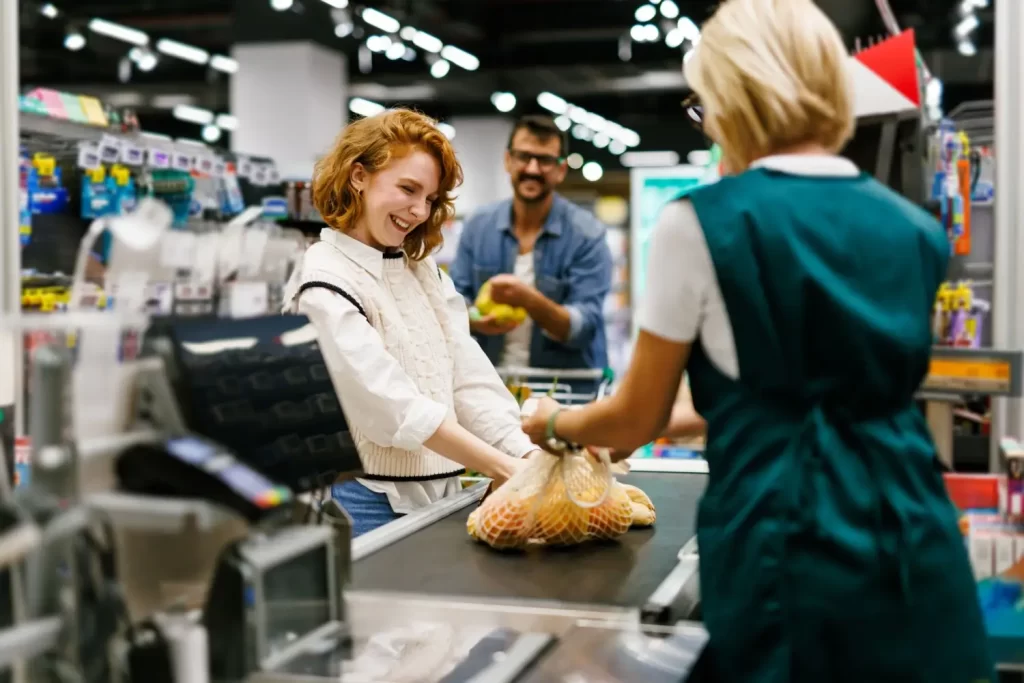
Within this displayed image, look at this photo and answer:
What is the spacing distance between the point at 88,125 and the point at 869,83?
426 cm

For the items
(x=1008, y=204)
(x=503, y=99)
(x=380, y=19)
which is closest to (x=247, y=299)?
(x=1008, y=204)

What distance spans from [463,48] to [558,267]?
10675mm

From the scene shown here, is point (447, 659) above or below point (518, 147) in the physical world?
below

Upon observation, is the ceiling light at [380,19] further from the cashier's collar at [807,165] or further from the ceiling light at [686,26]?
the cashier's collar at [807,165]

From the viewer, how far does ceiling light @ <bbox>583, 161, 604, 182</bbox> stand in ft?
80.1

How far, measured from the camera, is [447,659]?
1502 millimetres

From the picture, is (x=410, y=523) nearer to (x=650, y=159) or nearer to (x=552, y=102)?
(x=552, y=102)

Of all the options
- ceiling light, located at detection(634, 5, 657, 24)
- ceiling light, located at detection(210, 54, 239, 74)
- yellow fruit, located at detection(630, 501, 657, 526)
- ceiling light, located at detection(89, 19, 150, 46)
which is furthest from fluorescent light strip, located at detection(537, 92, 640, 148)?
yellow fruit, located at detection(630, 501, 657, 526)

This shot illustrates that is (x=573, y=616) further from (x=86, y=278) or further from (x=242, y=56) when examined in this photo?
(x=242, y=56)

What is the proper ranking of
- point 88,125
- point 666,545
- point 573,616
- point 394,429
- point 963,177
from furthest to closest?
1. point 88,125
2. point 963,177
3. point 394,429
4. point 666,545
5. point 573,616

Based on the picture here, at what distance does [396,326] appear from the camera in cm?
246

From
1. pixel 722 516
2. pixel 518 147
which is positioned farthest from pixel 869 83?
pixel 518 147

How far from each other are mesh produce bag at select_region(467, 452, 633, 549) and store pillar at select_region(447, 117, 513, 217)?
55.2ft

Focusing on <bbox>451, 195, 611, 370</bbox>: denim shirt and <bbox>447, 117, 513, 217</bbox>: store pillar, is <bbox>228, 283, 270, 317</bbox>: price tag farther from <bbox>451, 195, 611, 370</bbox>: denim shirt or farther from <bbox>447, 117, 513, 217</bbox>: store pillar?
<bbox>447, 117, 513, 217</bbox>: store pillar
